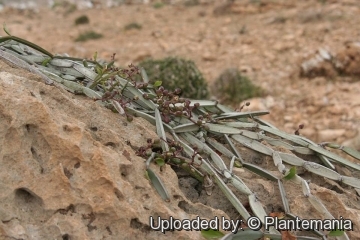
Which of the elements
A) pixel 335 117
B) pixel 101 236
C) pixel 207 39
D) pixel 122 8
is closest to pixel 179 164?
pixel 101 236

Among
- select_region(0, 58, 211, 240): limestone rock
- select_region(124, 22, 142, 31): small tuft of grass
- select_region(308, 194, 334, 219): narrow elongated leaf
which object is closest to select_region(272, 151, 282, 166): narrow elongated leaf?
select_region(308, 194, 334, 219): narrow elongated leaf

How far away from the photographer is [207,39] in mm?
11875

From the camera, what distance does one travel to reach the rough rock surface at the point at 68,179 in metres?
1.80

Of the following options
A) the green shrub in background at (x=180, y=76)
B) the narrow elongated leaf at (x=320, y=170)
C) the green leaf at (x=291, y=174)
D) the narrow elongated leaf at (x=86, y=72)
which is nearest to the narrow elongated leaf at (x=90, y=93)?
the narrow elongated leaf at (x=86, y=72)

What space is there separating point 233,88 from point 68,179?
628 cm

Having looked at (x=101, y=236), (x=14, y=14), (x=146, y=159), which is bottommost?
(x=14, y=14)

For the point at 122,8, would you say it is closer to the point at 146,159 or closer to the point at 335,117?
the point at 335,117

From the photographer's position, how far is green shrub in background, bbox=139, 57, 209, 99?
7.02m

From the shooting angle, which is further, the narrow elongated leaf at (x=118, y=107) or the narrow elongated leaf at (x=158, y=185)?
the narrow elongated leaf at (x=118, y=107)

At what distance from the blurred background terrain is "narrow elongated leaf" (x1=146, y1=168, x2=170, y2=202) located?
3269 mm

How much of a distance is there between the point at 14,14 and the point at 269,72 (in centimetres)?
1484

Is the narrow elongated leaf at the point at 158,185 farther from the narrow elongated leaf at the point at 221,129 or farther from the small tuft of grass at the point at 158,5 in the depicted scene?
the small tuft of grass at the point at 158,5

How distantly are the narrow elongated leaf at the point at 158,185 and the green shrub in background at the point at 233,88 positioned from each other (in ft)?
18.7

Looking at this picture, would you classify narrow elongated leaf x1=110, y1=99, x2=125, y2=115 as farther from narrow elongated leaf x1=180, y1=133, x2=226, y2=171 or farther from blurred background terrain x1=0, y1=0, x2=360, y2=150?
blurred background terrain x1=0, y1=0, x2=360, y2=150
